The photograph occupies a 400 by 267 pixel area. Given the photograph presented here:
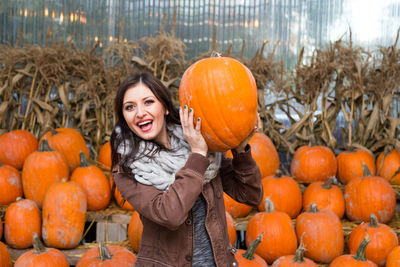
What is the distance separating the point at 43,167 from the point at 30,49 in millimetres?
1475

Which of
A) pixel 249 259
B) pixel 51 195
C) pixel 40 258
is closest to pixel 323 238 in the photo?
pixel 249 259

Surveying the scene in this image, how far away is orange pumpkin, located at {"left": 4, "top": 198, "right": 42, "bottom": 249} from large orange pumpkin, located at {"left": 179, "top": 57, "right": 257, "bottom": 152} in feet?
6.08

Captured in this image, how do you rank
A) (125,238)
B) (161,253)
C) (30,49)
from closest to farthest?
(161,253), (125,238), (30,49)

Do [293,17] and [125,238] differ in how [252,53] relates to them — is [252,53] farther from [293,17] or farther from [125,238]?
[125,238]

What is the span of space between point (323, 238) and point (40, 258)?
5.69ft

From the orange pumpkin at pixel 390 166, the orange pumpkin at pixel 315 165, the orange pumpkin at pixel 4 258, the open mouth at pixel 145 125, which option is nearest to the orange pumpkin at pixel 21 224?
the orange pumpkin at pixel 4 258

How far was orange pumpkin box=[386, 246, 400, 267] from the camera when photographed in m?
2.26

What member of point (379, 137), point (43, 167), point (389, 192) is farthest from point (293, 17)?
point (43, 167)

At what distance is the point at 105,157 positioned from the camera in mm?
3652

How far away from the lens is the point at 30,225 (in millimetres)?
2773

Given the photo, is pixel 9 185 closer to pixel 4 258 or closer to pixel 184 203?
pixel 4 258

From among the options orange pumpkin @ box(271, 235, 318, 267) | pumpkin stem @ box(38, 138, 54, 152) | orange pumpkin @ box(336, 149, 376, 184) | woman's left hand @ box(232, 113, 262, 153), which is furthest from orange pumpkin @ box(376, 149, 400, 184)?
pumpkin stem @ box(38, 138, 54, 152)

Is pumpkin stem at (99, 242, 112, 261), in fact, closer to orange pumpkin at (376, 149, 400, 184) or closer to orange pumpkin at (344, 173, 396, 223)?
orange pumpkin at (344, 173, 396, 223)

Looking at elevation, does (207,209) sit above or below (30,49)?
below
